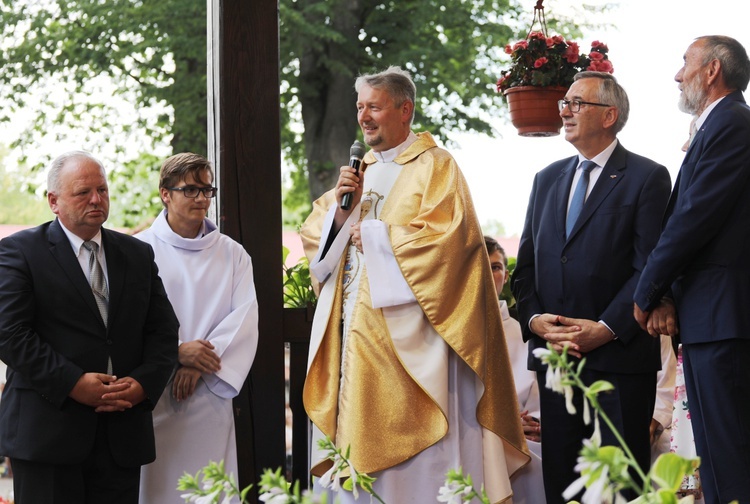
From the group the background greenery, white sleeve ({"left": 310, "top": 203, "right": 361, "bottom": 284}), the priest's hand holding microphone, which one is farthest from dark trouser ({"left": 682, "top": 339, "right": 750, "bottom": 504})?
the background greenery

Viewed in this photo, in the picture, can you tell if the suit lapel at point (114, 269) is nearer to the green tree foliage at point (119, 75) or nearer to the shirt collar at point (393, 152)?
the shirt collar at point (393, 152)

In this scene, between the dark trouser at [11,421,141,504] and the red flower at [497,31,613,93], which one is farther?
the red flower at [497,31,613,93]

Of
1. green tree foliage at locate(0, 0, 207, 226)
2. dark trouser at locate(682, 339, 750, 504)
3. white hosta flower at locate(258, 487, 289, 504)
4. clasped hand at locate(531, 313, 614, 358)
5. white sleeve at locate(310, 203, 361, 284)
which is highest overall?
green tree foliage at locate(0, 0, 207, 226)

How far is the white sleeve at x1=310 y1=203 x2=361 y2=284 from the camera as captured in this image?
3.72m

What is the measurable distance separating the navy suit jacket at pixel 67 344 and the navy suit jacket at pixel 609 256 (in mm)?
1359

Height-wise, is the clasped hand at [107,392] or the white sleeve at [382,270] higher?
the white sleeve at [382,270]

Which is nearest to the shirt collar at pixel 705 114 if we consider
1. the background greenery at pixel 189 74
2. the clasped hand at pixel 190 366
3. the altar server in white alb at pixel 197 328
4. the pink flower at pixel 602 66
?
the pink flower at pixel 602 66

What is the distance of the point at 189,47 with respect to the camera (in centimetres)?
899

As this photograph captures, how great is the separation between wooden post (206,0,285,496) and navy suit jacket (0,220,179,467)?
1031mm

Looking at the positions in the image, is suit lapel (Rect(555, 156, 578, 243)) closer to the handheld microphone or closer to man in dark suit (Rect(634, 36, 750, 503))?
man in dark suit (Rect(634, 36, 750, 503))

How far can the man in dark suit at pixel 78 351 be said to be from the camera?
3012 millimetres

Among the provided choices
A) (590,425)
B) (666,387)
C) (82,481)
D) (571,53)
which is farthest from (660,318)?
(82,481)

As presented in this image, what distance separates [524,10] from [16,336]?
8859mm

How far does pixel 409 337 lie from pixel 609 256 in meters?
0.76
